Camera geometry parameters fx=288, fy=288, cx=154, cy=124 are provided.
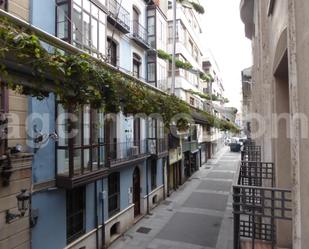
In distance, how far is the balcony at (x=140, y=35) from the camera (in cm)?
1506

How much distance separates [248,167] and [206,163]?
1189 inches

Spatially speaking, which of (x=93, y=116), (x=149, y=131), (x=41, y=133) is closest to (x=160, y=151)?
(x=149, y=131)

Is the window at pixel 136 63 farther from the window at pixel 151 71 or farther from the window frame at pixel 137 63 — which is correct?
the window at pixel 151 71

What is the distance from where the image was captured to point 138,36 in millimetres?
15414

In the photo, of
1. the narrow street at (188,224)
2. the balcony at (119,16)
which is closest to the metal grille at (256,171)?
the narrow street at (188,224)

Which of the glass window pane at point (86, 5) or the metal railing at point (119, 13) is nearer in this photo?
the glass window pane at point (86, 5)

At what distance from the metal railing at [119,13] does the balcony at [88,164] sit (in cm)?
556

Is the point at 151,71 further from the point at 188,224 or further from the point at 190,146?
the point at 190,146

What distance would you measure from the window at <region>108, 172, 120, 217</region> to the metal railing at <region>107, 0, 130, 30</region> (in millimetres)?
6980

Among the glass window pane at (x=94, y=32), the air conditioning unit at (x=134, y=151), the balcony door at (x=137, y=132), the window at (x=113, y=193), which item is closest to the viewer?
the glass window pane at (x=94, y=32)

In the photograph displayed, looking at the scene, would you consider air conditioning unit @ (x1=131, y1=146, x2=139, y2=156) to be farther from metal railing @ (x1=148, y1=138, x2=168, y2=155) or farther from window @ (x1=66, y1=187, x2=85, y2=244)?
window @ (x1=66, y1=187, x2=85, y2=244)

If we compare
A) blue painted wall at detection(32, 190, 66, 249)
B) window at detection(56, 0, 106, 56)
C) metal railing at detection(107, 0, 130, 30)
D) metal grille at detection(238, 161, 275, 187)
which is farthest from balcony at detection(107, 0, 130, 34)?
metal grille at detection(238, 161, 275, 187)

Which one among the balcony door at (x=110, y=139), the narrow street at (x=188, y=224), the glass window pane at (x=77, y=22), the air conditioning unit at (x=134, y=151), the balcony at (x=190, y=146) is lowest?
the narrow street at (x=188, y=224)

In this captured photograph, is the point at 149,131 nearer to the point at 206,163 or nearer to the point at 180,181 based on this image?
the point at 180,181
